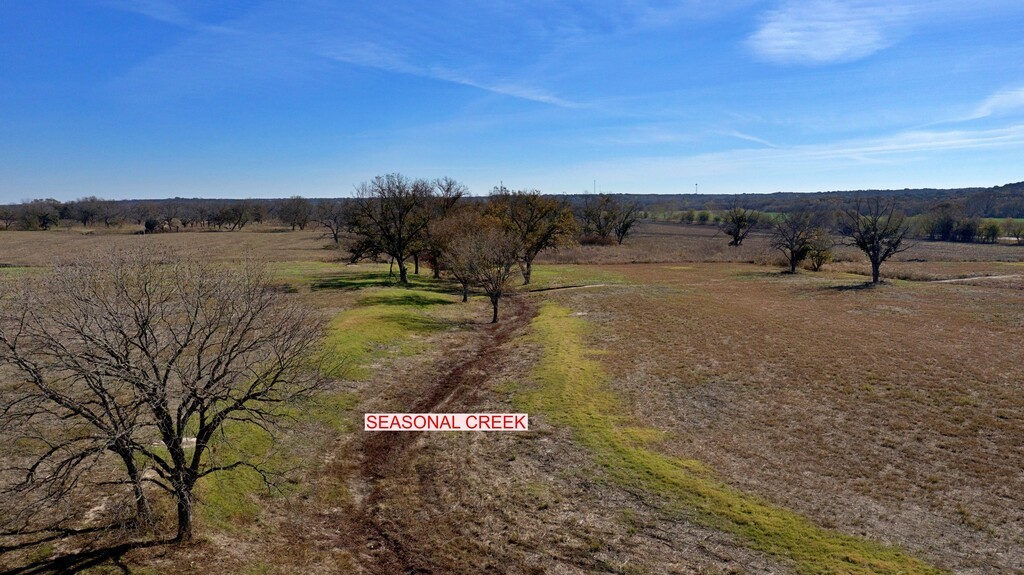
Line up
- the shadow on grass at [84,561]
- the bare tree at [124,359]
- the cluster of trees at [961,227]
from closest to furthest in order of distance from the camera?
the bare tree at [124,359] < the shadow on grass at [84,561] < the cluster of trees at [961,227]

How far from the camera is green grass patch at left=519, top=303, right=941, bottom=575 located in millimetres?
12375

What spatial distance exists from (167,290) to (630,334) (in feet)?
88.1

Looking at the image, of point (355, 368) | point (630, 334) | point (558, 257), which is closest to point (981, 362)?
point (630, 334)

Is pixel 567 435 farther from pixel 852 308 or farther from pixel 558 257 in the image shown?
pixel 558 257

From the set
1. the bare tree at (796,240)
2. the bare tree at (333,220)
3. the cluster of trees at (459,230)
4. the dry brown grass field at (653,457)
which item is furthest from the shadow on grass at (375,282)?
the bare tree at (796,240)

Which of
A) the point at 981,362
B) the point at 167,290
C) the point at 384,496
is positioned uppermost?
the point at 167,290

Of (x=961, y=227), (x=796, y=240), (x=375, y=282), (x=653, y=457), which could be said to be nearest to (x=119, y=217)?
(x=375, y=282)

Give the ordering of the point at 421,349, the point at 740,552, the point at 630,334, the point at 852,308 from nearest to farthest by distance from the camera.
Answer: the point at 740,552, the point at 421,349, the point at 630,334, the point at 852,308

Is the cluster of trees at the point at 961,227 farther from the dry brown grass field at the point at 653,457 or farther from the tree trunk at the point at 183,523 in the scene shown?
the tree trunk at the point at 183,523

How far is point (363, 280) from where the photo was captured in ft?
184

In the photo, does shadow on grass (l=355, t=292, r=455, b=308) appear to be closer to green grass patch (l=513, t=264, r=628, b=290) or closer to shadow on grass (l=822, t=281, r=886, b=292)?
green grass patch (l=513, t=264, r=628, b=290)

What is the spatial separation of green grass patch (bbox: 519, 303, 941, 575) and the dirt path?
3805mm

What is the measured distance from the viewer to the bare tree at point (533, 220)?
5950cm

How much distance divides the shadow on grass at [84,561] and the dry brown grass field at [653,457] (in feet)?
0.56
